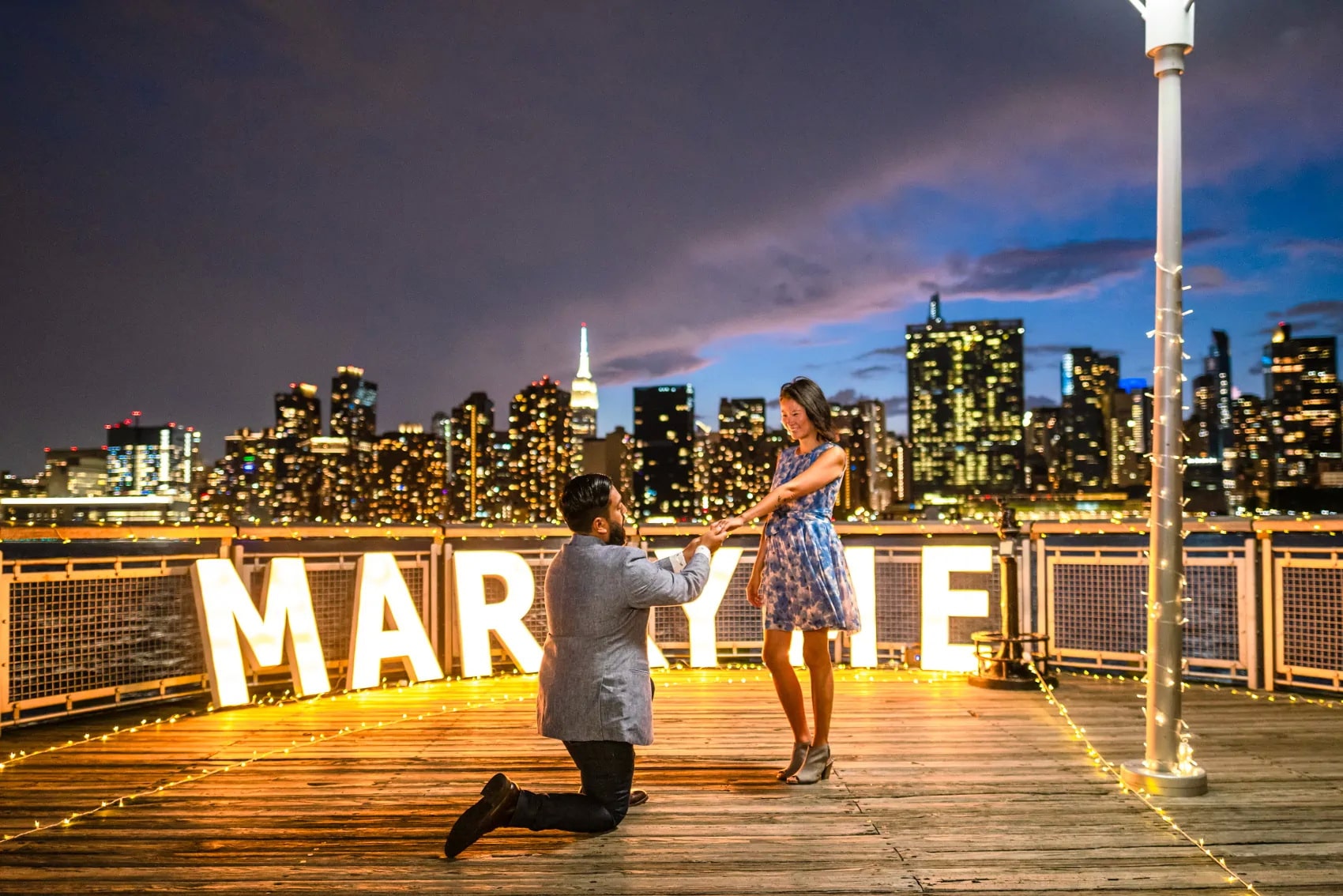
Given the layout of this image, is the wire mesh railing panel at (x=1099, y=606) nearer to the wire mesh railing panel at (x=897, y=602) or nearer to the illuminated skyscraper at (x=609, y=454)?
the wire mesh railing panel at (x=897, y=602)

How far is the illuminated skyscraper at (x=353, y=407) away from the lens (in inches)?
6619

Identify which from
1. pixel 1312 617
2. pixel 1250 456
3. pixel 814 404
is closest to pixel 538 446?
pixel 1250 456

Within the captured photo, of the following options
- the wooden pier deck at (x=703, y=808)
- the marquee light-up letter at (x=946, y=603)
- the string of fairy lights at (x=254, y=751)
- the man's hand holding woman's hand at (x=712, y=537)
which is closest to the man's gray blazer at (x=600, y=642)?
the man's hand holding woman's hand at (x=712, y=537)

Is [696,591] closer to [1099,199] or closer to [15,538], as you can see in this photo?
[15,538]

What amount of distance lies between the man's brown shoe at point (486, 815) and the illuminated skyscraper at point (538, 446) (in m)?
126

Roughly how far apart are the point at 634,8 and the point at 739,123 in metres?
20.0

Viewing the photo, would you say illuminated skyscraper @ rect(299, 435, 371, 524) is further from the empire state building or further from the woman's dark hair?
the woman's dark hair

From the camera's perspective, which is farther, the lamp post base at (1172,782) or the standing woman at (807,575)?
the standing woman at (807,575)

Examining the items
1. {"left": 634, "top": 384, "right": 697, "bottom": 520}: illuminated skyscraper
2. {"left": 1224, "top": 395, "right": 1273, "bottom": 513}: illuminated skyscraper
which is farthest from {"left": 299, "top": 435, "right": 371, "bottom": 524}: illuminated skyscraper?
{"left": 1224, "top": 395, "right": 1273, "bottom": 513}: illuminated skyscraper

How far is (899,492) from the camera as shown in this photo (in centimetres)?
13612

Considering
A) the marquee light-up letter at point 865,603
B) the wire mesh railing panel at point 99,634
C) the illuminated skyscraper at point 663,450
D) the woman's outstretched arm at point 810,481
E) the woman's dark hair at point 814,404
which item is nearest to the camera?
the woman's outstretched arm at point 810,481

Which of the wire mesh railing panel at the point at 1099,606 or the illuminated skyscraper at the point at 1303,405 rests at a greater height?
the illuminated skyscraper at the point at 1303,405

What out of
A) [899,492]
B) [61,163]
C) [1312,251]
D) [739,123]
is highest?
[1312,251]

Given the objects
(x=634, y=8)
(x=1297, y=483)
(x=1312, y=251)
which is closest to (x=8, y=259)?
(x=634, y=8)
